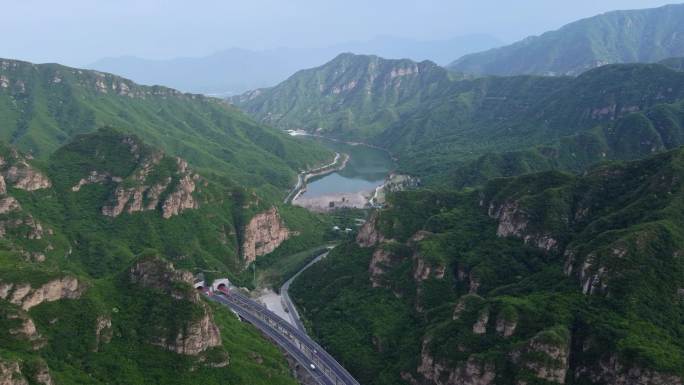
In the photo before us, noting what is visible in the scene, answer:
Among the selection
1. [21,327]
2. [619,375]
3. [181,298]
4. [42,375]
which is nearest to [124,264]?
[181,298]

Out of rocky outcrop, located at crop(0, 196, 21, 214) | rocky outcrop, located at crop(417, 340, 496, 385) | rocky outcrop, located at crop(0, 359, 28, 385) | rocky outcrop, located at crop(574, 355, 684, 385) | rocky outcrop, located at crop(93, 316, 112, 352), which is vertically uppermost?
rocky outcrop, located at crop(0, 196, 21, 214)

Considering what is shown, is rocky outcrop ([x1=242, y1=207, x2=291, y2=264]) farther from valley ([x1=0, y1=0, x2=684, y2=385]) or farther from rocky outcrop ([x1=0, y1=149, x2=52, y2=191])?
rocky outcrop ([x1=0, y1=149, x2=52, y2=191])

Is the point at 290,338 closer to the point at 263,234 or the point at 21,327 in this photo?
the point at 21,327

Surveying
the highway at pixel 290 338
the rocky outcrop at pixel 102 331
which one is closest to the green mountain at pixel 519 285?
the highway at pixel 290 338

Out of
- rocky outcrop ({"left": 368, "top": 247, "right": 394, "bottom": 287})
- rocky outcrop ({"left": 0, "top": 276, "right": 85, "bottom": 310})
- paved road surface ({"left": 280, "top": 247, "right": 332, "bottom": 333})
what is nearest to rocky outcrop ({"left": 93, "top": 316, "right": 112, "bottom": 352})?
rocky outcrop ({"left": 0, "top": 276, "right": 85, "bottom": 310})

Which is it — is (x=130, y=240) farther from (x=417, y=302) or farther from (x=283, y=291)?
(x=417, y=302)
